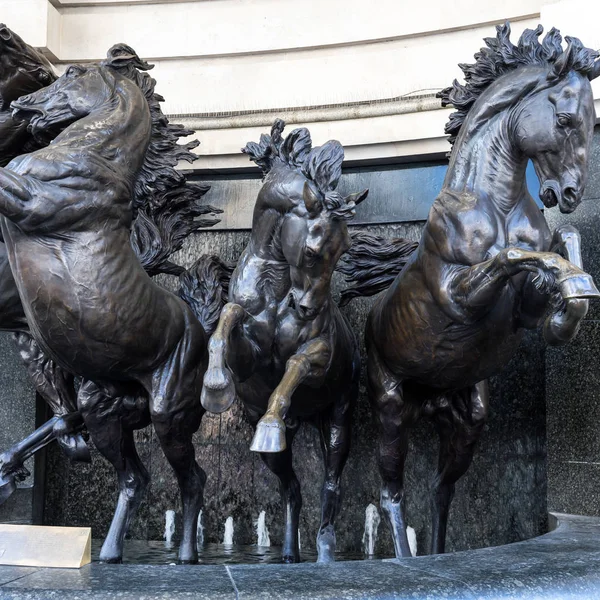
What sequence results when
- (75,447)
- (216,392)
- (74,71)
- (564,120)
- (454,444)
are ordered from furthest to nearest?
(75,447)
(454,444)
(74,71)
(564,120)
(216,392)

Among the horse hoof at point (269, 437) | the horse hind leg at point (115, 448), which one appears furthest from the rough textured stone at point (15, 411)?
the horse hoof at point (269, 437)

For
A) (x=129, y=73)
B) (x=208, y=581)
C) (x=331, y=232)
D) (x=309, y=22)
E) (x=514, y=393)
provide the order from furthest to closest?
1. (x=309, y=22)
2. (x=514, y=393)
3. (x=129, y=73)
4. (x=331, y=232)
5. (x=208, y=581)

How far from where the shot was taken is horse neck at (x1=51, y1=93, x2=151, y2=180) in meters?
4.56

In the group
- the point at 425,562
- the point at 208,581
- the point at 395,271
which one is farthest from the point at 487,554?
the point at 395,271

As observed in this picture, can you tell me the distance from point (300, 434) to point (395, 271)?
4.33 ft

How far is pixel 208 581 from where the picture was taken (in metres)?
3.13

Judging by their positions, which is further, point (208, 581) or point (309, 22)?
point (309, 22)

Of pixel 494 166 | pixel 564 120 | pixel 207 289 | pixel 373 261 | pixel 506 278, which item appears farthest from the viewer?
pixel 373 261

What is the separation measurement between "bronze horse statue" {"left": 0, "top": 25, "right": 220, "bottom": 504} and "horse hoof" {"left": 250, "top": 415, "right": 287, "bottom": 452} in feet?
6.33

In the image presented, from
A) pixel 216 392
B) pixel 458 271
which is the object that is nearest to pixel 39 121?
pixel 216 392

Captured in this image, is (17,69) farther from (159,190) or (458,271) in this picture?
(458,271)

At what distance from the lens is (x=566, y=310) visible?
3814 millimetres

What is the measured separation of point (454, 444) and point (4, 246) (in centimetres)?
290

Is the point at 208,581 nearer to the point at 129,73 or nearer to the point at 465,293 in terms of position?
the point at 465,293
